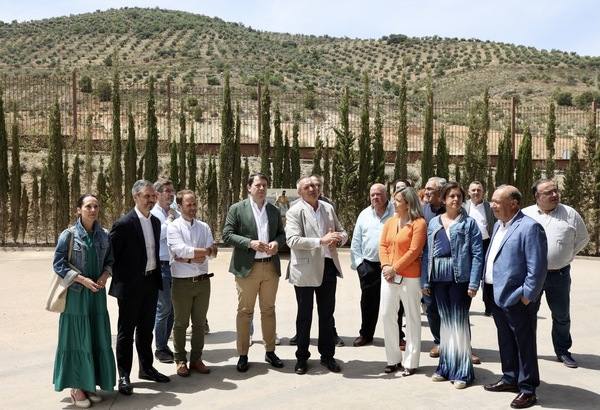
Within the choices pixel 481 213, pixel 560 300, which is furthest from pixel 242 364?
pixel 481 213

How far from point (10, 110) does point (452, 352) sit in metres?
28.4

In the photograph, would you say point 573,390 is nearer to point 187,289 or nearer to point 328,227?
point 328,227

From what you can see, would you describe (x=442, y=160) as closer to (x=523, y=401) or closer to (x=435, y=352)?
(x=435, y=352)

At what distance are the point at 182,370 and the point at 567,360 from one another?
3765 millimetres

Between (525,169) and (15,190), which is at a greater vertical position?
(525,169)

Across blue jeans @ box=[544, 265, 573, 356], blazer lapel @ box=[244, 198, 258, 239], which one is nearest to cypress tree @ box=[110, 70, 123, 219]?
blazer lapel @ box=[244, 198, 258, 239]

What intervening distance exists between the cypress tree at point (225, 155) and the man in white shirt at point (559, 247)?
36.6 ft

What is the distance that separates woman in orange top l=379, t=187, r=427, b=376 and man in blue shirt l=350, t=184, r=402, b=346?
0.91m

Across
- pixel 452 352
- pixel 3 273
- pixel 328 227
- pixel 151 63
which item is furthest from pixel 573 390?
pixel 151 63

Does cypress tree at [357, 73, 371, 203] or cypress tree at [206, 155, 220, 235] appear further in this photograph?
cypress tree at [206, 155, 220, 235]

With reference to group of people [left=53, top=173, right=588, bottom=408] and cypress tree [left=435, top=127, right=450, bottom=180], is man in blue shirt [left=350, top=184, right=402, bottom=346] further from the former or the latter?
cypress tree [left=435, top=127, right=450, bottom=180]

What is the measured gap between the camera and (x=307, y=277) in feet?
21.6

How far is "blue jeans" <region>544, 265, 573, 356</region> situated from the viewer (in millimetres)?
6703

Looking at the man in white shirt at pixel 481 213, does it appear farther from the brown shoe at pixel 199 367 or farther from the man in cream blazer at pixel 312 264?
the brown shoe at pixel 199 367
